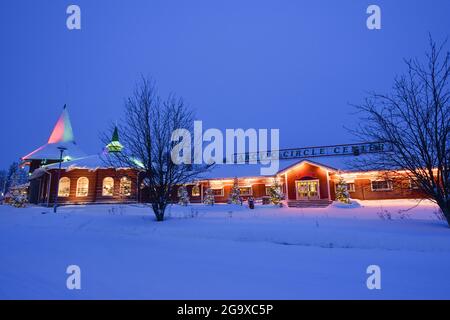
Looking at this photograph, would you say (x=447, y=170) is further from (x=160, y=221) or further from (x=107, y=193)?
(x=107, y=193)

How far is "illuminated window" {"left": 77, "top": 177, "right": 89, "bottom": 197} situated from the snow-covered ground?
16.1 meters

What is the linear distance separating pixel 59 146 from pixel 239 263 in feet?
111

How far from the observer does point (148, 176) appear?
12.6 meters

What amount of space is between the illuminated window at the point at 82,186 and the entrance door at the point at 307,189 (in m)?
21.6

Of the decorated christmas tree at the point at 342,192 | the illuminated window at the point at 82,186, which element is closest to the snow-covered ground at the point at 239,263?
the decorated christmas tree at the point at 342,192

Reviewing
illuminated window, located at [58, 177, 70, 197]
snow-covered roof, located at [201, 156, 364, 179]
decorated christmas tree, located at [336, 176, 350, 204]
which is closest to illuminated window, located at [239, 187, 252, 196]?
snow-covered roof, located at [201, 156, 364, 179]

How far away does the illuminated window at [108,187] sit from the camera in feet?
79.5

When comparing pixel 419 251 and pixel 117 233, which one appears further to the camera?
pixel 117 233

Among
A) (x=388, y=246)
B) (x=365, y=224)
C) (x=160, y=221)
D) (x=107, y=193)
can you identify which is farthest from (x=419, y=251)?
(x=107, y=193)

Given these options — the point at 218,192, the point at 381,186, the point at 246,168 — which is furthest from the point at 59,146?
the point at 381,186

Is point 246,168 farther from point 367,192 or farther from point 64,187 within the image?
point 64,187

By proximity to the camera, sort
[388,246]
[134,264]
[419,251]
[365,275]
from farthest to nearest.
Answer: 1. [388,246]
2. [419,251]
3. [134,264]
4. [365,275]

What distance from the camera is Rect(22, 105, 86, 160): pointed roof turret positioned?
30.5 meters
